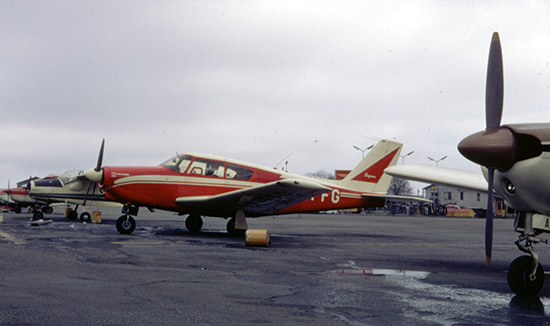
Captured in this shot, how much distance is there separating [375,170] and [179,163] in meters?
6.61

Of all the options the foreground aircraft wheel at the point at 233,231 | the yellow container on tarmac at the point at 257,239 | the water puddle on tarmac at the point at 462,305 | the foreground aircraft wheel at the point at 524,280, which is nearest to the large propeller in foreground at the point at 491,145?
the foreground aircraft wheel at the point at 524,280

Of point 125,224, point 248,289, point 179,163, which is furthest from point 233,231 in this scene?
point 248,289

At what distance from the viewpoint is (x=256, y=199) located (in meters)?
14.4

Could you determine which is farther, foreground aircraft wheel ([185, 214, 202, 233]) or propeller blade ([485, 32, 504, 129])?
foreground aircraft wheel ([185, 214, 202, 233])

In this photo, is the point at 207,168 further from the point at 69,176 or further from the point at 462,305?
the point at 69,176

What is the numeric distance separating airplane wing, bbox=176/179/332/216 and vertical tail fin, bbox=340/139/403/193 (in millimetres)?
2764

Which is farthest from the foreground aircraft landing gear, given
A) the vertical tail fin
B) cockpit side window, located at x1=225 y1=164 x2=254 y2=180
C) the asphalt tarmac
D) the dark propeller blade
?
the dark propeller blade

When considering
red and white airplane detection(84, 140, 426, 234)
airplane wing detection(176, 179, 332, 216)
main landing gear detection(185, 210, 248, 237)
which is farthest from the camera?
main landing gear detection(185, 210, 248, 237)

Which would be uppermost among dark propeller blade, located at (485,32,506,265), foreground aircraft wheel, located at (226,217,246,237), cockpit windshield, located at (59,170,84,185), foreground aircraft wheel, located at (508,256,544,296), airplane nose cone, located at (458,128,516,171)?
dark propeller blade, located at (485,32,506,265)

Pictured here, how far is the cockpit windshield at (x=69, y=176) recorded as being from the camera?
23.9 m

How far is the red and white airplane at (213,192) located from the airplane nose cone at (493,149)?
7908 mm

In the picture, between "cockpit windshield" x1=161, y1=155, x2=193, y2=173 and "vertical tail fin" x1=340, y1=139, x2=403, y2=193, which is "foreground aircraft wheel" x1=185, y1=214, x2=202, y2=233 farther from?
"vertical tail fin" x1=340, y1=139, x2=403, y2=193

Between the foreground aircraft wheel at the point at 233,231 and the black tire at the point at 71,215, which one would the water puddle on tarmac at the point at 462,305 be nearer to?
the foreground aircraft wheel at the point at 233,231

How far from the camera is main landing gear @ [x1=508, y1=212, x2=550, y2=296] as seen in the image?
6.00m
